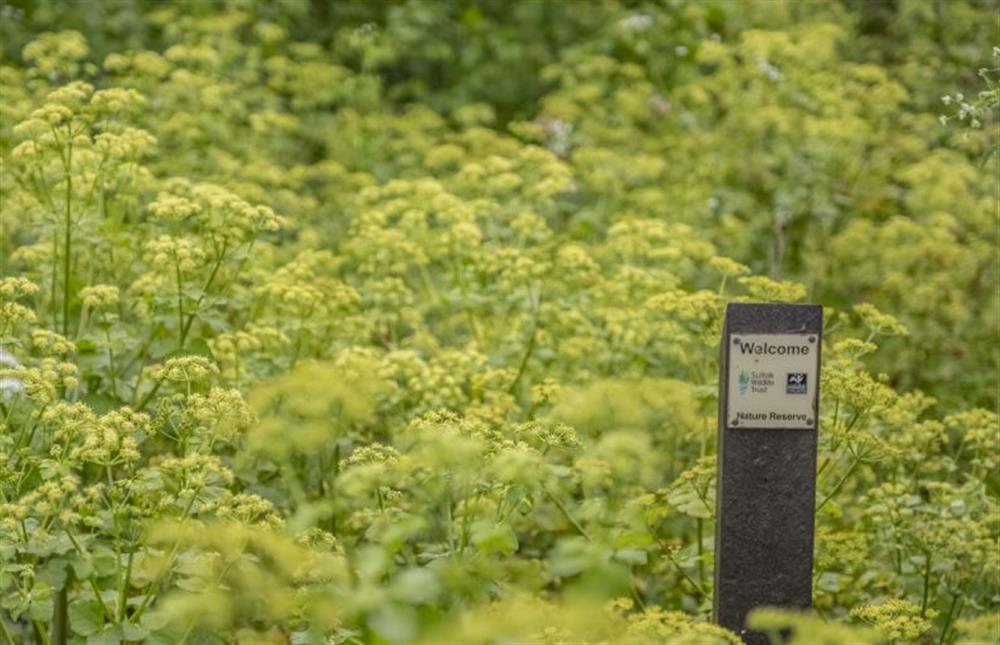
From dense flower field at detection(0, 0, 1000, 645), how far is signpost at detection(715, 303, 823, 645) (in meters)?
0.21

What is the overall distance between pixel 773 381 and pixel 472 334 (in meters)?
2.23

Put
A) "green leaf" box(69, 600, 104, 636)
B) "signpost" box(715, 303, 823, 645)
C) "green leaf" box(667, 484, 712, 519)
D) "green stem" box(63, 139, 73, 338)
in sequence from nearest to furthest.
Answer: "green leaf" box(69, 600, 104, 636), "signpost" box(715, 303, 823, 645), "green leaf" box(667, 484, 712, 519), "green stem" box(63, 139, 73, 338)

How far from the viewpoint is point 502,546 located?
128 inches

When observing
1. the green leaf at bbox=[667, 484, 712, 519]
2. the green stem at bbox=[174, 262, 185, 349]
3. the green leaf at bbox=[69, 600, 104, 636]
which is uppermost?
the green stem at bbox=[174, 262, 185, 349]

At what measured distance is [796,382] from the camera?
374 centimetres

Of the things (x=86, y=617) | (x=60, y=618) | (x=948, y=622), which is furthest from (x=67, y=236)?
(x=948, y=622)

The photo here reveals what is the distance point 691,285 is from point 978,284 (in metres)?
1.30

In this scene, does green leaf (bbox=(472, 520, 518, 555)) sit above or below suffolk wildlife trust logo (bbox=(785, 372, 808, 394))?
below

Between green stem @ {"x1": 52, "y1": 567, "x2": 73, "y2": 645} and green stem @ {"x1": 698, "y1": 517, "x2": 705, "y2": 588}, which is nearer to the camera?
green stem @ {"x1": 52, "y1": 567, "x2": 73, "y2": 645}

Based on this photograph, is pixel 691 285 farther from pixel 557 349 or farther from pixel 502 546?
pixel 502 546

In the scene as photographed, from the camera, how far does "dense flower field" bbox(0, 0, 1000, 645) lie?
3.46 m

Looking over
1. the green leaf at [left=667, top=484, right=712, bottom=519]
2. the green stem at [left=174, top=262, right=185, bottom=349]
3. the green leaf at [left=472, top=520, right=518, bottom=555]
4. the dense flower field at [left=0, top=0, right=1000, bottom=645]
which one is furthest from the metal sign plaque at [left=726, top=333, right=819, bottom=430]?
the green stem at [left=174, top=262, right=185, bottom=349]

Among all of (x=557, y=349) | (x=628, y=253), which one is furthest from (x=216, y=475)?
(x=628, y=253)

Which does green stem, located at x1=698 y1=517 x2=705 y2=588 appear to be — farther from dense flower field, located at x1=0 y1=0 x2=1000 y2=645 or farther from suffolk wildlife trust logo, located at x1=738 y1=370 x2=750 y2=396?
suffolk wildlife trust logo, located at x1=738 y1=370 x2=750 y2=396
